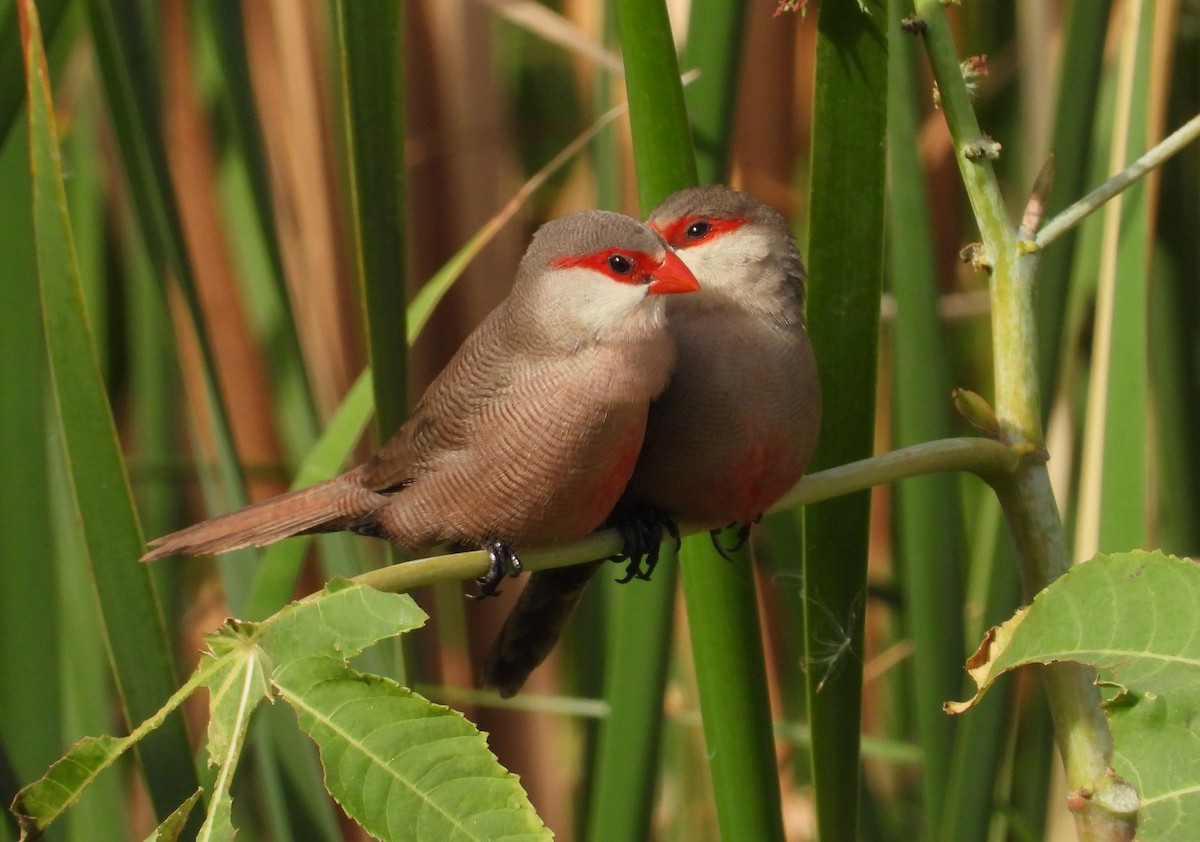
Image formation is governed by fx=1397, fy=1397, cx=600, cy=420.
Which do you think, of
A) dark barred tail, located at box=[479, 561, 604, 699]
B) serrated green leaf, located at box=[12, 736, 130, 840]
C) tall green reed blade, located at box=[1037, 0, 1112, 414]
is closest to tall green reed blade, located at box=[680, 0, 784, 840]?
dark barred tail, located at box=[479, 561, 604, 699]

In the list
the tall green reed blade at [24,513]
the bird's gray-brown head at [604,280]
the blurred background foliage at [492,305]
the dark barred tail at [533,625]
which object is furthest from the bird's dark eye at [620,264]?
the tall green reed blade at [24,513]

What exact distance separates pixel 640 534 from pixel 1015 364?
1.54ft

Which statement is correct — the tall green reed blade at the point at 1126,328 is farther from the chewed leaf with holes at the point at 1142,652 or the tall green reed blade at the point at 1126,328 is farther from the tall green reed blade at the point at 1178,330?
the chewed leaf with holes at the point at 1142,652

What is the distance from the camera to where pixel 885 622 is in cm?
253

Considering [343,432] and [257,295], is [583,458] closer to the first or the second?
[343,432]

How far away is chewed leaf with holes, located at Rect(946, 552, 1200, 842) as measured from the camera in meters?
0.83

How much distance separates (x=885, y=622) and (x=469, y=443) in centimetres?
126

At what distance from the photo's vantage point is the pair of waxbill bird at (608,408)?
141 centimetres

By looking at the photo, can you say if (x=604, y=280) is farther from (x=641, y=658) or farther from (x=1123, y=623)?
(x=1123, y=623)

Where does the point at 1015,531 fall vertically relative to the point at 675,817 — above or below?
above

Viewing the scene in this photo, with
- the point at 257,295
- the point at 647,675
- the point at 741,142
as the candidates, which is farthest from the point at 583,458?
the point at 741,142

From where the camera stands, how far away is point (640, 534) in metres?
1.46

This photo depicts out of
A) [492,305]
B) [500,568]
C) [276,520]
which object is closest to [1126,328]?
[500,568]

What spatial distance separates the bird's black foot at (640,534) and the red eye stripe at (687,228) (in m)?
0.30
